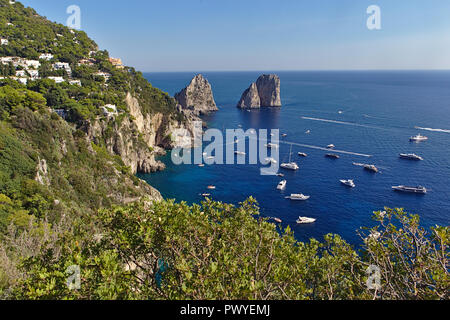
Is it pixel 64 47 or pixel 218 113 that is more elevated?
pixel 64 47

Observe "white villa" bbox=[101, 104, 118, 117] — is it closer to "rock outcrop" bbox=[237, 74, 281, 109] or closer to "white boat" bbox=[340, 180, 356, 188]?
"white boat" bbox=[340, 180, 356, 188]

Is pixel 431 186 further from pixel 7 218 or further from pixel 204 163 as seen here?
pixel 7 218

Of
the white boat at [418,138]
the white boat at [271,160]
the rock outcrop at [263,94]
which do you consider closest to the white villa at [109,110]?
the white boat at [271,160]

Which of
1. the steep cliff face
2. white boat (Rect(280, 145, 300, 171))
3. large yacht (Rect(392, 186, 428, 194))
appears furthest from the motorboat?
the steep cliff face

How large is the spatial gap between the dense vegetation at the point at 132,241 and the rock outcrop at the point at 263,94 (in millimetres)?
81263

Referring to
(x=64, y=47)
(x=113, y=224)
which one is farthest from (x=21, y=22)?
(x=113, y=224)

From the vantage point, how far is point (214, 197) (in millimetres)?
42375

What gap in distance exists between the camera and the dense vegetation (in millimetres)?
7895

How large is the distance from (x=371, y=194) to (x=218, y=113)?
76977 mm

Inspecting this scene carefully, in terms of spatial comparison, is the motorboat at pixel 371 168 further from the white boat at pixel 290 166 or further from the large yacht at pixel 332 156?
the white boat at pixel 290 166

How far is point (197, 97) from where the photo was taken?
11506 centimetres

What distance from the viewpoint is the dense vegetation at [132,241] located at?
7.89 meters

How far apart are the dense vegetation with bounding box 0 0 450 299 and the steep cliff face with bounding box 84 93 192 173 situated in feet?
7.27

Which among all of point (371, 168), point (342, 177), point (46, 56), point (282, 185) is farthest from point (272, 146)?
point (46, 56)
